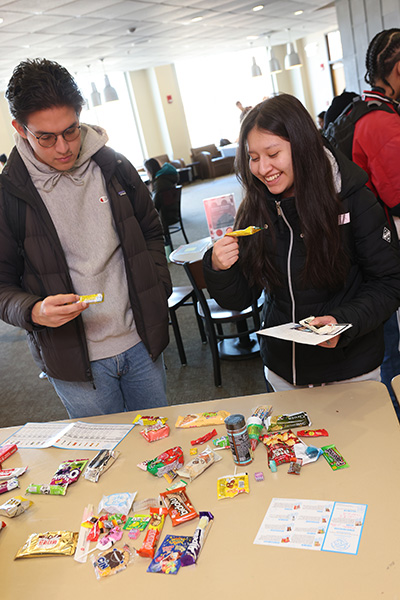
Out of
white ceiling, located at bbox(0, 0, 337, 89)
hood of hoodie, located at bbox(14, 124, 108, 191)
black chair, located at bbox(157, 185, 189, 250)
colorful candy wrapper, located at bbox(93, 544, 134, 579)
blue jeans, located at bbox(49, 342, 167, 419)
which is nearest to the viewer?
colorful candy wrapper, located at bbox(93, 544, 134, 579)

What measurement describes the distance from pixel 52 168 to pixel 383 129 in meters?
1.26

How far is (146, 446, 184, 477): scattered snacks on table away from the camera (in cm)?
134

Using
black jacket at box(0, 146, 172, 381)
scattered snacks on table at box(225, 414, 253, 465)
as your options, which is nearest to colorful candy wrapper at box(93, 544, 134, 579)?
scattered snacks on table at box(225, 414, 253, 465)

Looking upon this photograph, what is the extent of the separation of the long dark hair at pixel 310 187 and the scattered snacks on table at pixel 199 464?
0.56 meters

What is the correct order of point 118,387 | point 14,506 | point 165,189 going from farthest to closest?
point 165,189 → point 118,387 → point 14,506

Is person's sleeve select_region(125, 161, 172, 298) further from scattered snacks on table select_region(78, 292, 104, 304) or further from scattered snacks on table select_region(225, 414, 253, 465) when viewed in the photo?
scattered snacks on table select_region(225, 414, 253, 465)

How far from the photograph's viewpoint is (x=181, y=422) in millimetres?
1549

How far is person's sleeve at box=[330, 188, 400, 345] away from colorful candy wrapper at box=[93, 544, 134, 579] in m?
0.77

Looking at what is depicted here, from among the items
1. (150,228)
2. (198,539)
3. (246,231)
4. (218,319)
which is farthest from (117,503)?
(218,319)

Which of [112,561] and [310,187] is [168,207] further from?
[112,561]

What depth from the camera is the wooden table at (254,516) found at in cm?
95

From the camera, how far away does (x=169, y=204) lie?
659 cm

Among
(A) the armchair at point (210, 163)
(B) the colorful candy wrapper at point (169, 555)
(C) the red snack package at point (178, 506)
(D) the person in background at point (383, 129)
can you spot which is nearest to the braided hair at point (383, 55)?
(D) the person in background at point (383, 129)

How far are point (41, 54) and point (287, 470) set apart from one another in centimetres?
960
